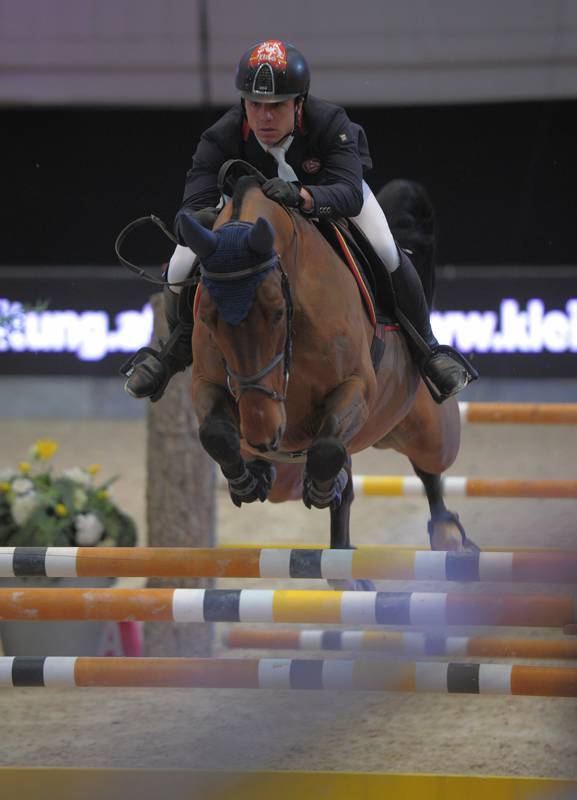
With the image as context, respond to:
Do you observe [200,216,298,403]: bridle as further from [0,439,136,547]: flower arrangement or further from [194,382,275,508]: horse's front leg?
[0,439,136,547]: flower arrangement

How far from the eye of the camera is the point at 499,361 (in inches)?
343

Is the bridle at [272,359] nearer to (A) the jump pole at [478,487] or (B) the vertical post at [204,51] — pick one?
(A) the jump pole at [478,487]

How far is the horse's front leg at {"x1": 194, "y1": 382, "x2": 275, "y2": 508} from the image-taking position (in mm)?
2889

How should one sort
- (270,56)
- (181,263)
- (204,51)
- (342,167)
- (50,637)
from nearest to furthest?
(270,56) < (342,167) < (181,263) < (50,637) < (204,51)

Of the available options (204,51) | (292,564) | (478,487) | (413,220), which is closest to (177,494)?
(478,487)

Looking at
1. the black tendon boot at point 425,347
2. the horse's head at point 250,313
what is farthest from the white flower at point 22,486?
the horse's head at point 250,313

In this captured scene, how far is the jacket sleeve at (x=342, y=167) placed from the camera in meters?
3.07

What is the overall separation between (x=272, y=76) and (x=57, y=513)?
295 cm

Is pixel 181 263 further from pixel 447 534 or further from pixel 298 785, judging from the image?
Result: pixel 447 534

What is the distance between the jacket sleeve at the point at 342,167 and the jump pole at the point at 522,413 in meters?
1.67

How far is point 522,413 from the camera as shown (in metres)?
4.58

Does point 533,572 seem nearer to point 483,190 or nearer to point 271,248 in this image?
point 271,248

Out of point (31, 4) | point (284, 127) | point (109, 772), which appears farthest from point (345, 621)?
point (31, 4)

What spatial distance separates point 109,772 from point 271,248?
1.31m
